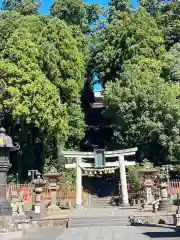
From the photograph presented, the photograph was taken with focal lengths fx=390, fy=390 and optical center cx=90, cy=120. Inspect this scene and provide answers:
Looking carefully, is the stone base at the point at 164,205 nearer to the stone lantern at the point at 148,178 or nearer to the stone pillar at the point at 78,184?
the stone lantern at the point at 148,178

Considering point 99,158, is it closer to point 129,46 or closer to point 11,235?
point 129,46

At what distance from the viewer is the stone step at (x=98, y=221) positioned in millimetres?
13834

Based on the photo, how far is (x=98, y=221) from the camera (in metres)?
14.4

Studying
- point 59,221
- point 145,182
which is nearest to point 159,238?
point 59,221

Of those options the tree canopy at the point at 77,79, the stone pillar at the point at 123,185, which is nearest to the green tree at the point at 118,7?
the tree canopy at the point at 77,79

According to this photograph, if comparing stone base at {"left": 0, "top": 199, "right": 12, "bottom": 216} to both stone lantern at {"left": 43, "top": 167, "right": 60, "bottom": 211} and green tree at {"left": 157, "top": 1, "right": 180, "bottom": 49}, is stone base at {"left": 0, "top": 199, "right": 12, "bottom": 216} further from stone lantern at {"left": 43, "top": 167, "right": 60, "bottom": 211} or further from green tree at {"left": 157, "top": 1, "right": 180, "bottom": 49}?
green tree at {"left": 157, "top": 1, "right": 180, "bottom": 49}

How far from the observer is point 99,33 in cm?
2953

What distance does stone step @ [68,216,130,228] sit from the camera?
13.8m

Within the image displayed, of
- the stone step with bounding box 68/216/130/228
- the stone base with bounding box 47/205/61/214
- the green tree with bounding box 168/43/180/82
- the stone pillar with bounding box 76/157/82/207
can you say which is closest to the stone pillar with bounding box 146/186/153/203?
the stone pillar with bounding box 76/157/82/207

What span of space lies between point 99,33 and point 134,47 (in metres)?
5.33

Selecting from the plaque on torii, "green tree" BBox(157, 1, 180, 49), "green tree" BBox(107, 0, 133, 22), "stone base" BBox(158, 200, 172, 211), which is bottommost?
"stone base" BBox(158, 200, 172, 211)

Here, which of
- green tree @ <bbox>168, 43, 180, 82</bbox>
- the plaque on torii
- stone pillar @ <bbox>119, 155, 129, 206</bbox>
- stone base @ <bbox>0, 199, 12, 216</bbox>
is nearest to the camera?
stone base @ <bbox>0, 199, 12, 216</bbox>

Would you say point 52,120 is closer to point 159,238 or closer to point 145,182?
point 145,182

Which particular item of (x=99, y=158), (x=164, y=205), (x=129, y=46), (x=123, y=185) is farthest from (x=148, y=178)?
(x=129, y=46)
